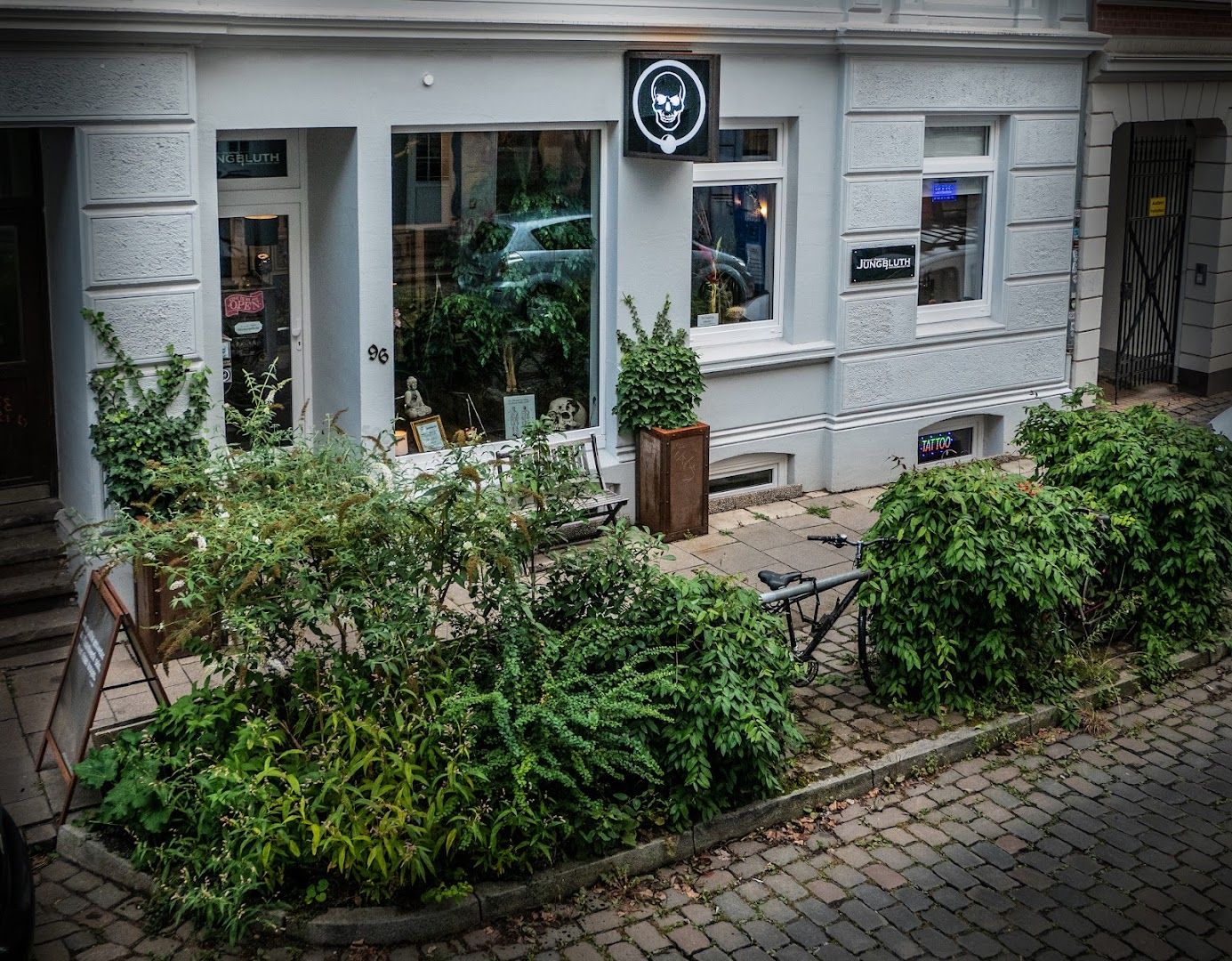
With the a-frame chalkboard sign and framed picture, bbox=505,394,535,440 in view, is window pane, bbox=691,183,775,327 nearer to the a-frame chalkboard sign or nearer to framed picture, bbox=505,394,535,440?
framed picture, bbox=505,394,535,440

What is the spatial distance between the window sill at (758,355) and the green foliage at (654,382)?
397mm

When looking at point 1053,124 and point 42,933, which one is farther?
point 1053,124

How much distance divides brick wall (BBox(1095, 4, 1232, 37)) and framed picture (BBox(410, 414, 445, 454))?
25.4 feet

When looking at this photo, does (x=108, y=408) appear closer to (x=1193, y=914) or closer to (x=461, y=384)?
(x=461, y=384)

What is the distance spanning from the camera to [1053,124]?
14.1m

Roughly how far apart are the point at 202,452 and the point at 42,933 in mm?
2708

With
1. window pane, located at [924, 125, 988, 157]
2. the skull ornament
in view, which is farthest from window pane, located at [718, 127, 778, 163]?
the skull ornament

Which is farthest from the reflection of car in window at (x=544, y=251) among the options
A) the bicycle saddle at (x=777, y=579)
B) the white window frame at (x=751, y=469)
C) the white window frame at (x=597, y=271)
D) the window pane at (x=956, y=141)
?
the bicycle saddle at (x=777, y=579)

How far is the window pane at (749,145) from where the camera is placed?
1223cm

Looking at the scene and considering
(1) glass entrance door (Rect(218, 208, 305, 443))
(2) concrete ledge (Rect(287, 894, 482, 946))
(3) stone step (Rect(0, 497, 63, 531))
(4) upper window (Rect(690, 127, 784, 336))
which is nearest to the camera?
(2) concrete ledge (Rect(287, 894, 482, 946))

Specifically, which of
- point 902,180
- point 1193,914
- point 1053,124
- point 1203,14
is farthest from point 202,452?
point 1203,14

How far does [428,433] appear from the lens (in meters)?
11.3

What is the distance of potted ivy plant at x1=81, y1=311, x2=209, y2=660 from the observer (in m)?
9.19

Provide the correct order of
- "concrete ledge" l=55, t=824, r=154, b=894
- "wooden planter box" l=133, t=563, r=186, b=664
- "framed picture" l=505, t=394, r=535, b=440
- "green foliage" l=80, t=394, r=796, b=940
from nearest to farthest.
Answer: "green foliage" l=80, t=394, r=796, b=940
"concrete ledge" l=55, t=824, r=154, b=894
"wooden planter box" l=133, t=563, r=186, b=664
"framed picture" l=505, t=394, r=535, b=440
